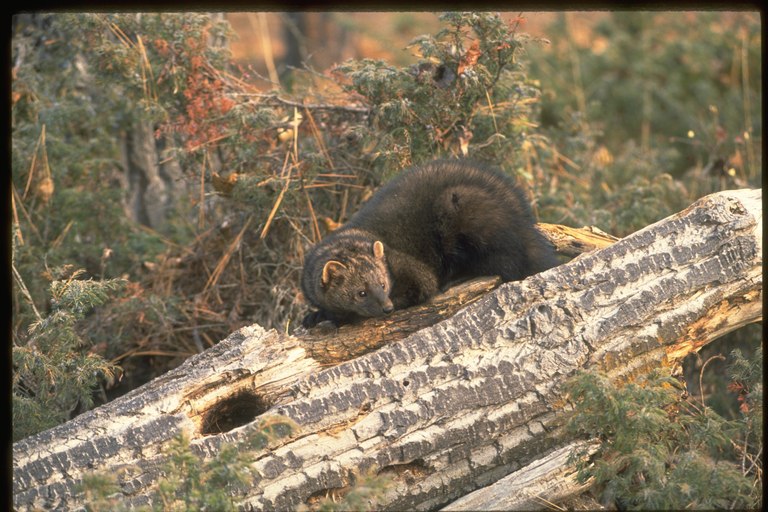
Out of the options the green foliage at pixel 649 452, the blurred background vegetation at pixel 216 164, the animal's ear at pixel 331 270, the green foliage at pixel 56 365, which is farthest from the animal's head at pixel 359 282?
the green foliage at pixel 649 452

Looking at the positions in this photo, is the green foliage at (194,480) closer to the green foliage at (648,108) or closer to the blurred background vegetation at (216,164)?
the blurred background vegetation at (216,164)

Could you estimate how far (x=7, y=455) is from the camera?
425cm

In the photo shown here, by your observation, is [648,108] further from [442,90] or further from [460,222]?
[460,222]

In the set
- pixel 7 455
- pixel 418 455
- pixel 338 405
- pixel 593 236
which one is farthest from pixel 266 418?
pixel 593 236

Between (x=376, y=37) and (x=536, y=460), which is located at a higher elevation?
(x=376, y=37)

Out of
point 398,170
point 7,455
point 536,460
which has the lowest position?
point 536,460

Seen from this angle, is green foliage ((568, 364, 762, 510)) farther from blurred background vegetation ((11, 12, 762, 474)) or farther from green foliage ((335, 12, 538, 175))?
green foliage ((335, 12, 538, 175))

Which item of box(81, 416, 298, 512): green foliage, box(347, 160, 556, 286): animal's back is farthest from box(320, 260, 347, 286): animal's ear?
box(81, 416, 298, 512): green foliage

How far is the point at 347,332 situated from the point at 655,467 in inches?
74.1

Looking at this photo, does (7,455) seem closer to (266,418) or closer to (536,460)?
(266,418)

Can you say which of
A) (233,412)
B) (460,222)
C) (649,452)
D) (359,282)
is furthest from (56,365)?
(649,452)

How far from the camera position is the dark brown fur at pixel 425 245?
17.9ft

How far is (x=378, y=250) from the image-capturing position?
5648 mm

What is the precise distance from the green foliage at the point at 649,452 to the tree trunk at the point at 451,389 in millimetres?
231
